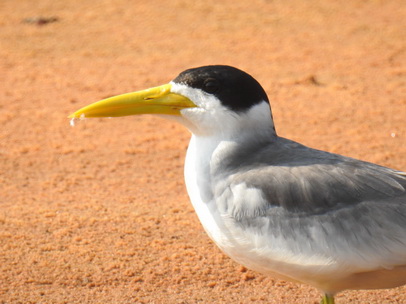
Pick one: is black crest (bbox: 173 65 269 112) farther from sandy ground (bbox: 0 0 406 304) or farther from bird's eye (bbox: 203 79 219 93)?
sandy ground (bbox: 0 0 406 304)

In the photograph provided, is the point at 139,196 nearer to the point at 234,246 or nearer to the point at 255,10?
the point at 234,246

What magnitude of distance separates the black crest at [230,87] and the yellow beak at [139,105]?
215 mm

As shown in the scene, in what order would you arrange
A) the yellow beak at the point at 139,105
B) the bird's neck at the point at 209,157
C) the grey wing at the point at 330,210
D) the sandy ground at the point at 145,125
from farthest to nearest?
the sandy ground at the point at 145,125 < the yellow beak at the point at 139,105 < the bird's neck at the point at 209,157 < the grey wing at the point at 330,210

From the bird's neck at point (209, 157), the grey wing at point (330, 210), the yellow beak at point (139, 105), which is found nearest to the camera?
the grey wing at point (330, 210)

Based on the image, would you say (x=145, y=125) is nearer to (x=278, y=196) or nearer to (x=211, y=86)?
(x=211, y=86)

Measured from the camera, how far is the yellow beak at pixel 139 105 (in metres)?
4.63

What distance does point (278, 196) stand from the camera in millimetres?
4305

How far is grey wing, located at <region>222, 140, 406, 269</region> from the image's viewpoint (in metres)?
4.20

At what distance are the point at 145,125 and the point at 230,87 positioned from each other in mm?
4332

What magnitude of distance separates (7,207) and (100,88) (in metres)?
A: 3.38

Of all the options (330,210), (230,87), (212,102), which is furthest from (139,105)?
(330,210)

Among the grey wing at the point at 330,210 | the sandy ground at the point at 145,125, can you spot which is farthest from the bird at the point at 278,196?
the sandy ground at the point at 145,125

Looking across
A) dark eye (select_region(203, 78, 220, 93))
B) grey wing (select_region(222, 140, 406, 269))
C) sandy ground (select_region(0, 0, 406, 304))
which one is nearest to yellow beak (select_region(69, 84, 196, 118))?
dark eye (select_region(203, 78, 220, 93))

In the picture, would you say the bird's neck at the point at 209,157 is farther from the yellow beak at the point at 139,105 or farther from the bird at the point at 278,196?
the yellow beak at the point at 139,105
